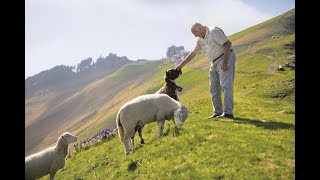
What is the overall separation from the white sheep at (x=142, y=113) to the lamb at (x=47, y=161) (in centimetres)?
195

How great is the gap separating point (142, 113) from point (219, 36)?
473 cm

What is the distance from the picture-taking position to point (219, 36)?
14.4 metres

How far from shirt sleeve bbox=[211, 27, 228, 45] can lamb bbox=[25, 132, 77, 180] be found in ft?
23.7

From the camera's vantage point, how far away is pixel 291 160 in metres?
9.41

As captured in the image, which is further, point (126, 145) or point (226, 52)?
point (226, 52)

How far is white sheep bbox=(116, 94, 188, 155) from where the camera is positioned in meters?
12.9

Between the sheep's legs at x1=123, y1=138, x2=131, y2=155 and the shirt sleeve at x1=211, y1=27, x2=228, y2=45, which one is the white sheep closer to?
the sheep's legs at x1=123, y1=138, x2=131, y2=155

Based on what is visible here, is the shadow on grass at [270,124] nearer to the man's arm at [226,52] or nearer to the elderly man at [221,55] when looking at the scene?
the elderly man at [221,55]

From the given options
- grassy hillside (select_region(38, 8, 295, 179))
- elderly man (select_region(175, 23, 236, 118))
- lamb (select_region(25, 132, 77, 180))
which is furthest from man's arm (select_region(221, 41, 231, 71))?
lamb (select_region(25, 132, 77, 180))

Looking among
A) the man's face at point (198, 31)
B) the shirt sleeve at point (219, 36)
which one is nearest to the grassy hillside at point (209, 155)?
the shirt sleeve at point (219, 36)

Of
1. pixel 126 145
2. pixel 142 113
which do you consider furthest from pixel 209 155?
pixel 126 145

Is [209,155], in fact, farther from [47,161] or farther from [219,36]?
[219,36]
